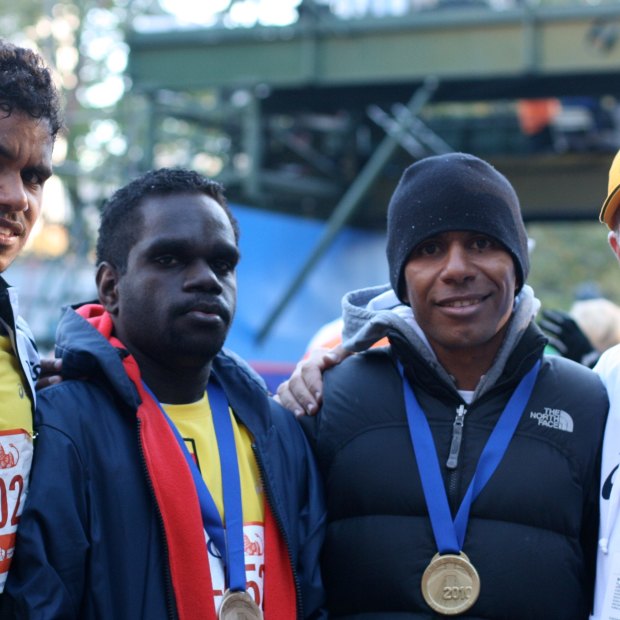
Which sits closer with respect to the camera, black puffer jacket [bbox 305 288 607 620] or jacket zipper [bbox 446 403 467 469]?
black puffer jacket [bbox 305 288 607 620]

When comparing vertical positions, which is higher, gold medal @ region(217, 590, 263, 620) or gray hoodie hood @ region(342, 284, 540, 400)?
gray hoodie hood @ region(342, 284, 540, 400)

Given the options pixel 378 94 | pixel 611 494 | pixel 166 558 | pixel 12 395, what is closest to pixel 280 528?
pixel 166 558

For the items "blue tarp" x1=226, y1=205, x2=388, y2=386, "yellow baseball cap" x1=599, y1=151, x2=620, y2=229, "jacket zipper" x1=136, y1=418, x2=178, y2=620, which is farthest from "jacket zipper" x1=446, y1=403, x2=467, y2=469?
"blue tarp" x1=226, y1=205, x2=388, y2=386

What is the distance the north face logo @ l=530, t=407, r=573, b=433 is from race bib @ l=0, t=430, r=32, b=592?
153cm

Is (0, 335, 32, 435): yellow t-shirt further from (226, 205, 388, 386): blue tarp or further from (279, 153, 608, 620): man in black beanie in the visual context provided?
(226, 205, 388, 386): blue tarp

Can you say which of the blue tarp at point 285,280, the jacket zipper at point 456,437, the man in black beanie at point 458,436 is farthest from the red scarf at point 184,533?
the blue tarp at point 285,280

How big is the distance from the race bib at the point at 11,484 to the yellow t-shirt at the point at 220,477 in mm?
537

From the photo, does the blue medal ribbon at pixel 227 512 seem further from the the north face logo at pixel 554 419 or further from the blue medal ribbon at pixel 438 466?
the the north face logo at pixel 554 419

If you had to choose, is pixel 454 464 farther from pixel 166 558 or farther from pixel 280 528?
pixel 166 558

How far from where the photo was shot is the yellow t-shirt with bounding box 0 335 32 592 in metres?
2.70

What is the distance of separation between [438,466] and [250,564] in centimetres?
64

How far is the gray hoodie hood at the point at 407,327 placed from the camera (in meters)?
3.32

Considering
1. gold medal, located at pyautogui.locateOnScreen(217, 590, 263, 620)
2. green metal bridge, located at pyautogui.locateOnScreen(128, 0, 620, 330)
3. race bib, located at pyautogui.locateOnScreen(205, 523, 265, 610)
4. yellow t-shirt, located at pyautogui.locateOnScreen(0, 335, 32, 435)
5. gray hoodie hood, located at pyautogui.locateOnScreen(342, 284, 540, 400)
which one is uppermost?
green metal bridge, located at pyautogui.locateOnScreen(128, 0, 620, 330)

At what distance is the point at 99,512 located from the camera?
2.85 m
